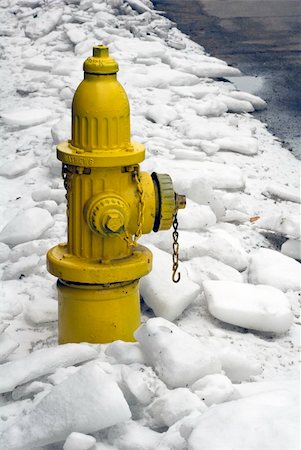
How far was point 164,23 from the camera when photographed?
9.78 metres

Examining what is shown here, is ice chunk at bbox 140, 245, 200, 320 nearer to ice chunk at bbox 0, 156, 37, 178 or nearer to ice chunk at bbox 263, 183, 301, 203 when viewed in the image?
ice chunk at bbox 263, 183, 301, 203

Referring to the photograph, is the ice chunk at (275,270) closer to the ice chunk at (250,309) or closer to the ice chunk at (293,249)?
the ice chunk at (293,249)

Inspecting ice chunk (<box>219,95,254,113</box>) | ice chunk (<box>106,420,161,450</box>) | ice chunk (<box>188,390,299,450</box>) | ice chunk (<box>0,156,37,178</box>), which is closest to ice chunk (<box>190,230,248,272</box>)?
ice chunk (<box>106,420,161,450</box>)

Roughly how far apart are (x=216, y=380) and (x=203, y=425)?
38cm

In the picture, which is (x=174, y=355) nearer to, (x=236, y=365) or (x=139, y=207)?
(x=236, y=365)

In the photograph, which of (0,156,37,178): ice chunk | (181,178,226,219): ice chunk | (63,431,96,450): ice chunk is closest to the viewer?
(63,431,96,450): ice chunk

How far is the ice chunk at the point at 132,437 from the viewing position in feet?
7.09

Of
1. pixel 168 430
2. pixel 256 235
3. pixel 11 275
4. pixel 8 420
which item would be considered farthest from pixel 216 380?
pixel 256 235

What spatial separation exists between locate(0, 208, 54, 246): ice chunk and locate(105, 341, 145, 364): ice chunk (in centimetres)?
112

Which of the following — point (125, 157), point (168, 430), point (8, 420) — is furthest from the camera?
point (125, 157)

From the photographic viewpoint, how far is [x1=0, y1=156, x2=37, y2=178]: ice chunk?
4609mm

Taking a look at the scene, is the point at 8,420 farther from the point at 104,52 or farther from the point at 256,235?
the point at 256,235

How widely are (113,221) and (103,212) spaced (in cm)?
4

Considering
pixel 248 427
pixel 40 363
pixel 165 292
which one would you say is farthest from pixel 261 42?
pixel 248 427
